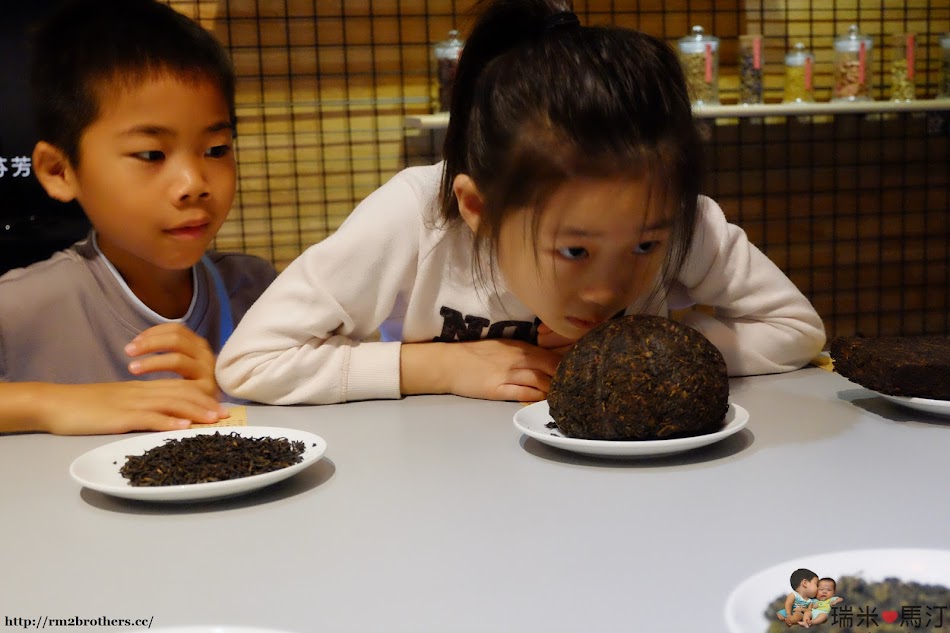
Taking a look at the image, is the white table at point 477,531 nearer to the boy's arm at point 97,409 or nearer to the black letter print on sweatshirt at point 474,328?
the boy's arm at point 97,409

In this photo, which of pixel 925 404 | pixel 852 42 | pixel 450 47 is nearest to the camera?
pixel 925 404

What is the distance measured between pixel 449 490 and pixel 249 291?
1.10 m

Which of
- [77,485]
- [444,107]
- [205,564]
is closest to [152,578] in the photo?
[205,564]

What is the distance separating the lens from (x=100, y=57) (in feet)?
4.70

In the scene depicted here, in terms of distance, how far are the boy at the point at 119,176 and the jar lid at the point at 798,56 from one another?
1532 millimetres

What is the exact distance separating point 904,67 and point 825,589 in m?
2.37

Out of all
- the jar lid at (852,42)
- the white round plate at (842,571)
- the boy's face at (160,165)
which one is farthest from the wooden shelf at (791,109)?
the white round plate at (842,571)

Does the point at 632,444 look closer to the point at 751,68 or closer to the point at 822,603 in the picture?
the point at 822,603

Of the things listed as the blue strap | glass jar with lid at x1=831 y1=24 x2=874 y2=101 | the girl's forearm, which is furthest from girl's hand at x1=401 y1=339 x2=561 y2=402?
glass jar with lid at x1=831 y1=24 x2=874 y2=101

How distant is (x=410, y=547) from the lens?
0.63m

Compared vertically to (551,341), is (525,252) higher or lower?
higher

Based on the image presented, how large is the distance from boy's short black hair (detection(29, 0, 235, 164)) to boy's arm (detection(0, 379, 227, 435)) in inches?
21.8

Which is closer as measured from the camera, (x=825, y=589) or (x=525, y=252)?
(x=825, y=589)

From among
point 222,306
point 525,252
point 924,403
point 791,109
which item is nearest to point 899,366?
point 924,403
